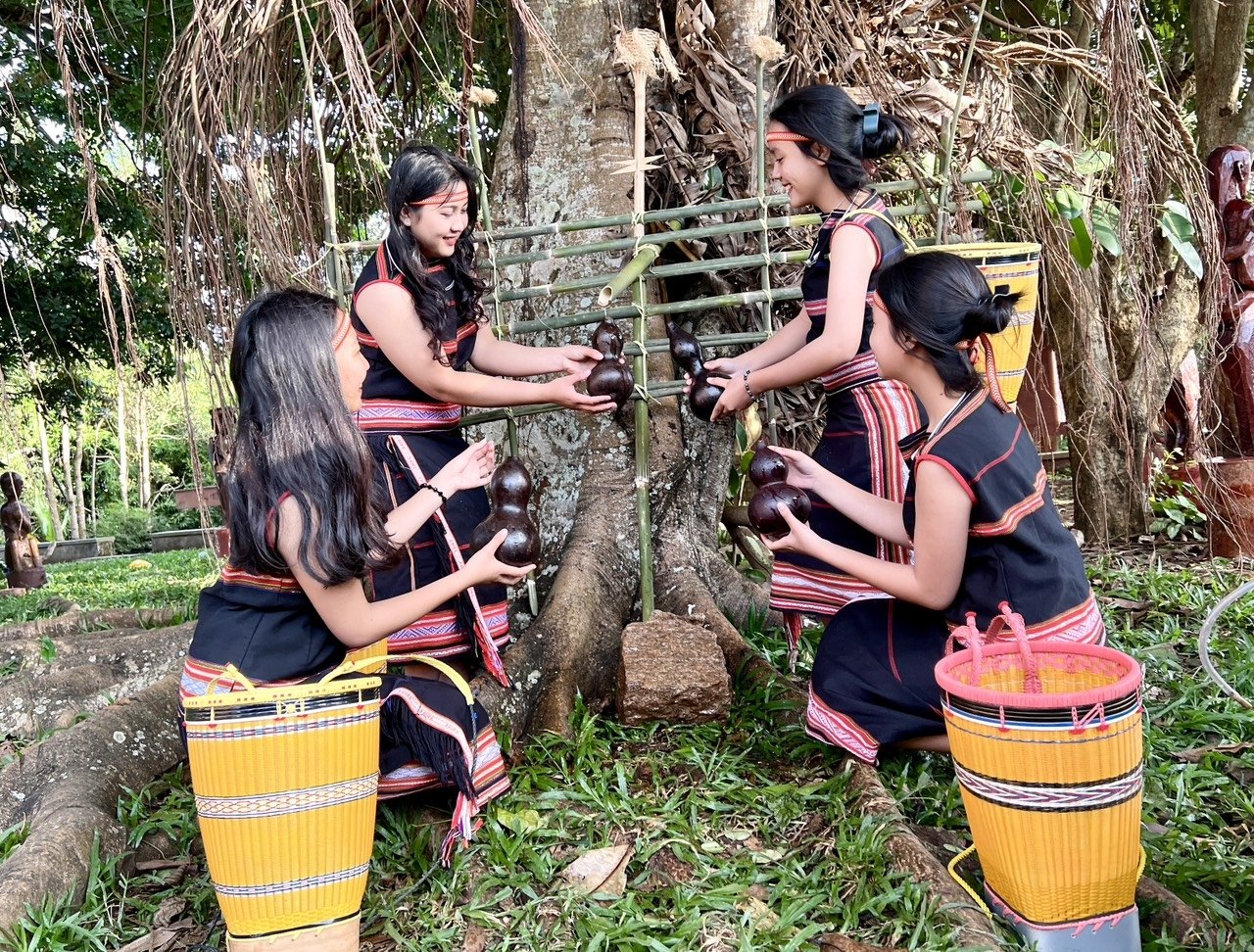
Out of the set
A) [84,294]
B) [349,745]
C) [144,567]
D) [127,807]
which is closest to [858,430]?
[349,745]

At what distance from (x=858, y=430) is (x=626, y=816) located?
42.7 inches

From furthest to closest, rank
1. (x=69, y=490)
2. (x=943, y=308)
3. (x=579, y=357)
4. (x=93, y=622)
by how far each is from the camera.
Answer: (x=69, y=490) < (x=93, y=622) < (x=579, y=357) < (x=943, y=308)

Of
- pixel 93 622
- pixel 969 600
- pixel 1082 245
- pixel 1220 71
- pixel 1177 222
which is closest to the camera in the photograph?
pixel 969 600

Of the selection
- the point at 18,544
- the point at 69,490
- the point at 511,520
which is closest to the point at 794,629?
the point at 511,520

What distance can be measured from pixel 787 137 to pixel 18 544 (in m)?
8.83

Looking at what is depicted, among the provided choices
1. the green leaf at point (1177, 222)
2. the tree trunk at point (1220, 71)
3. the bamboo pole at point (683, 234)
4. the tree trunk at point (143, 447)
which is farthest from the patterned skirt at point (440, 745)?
the tree trunk at point (1220, 71)

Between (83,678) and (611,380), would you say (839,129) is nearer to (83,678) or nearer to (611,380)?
(611,380)

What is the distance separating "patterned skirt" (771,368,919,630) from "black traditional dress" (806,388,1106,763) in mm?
205

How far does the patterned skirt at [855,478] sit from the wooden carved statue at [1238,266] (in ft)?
8.20

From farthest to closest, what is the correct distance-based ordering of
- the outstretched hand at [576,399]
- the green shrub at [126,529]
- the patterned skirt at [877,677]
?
the green shrub at [126,529] < the outstretched hand at [576,399] < the patterned skirt at [877,677]

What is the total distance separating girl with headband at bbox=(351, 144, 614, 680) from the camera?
2.50 meters

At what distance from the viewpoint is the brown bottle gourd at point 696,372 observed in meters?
2.76

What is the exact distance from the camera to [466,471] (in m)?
2.40

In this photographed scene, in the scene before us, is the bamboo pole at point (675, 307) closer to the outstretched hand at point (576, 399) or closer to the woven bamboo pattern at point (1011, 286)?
the outstretched hand at point (576, 399)
